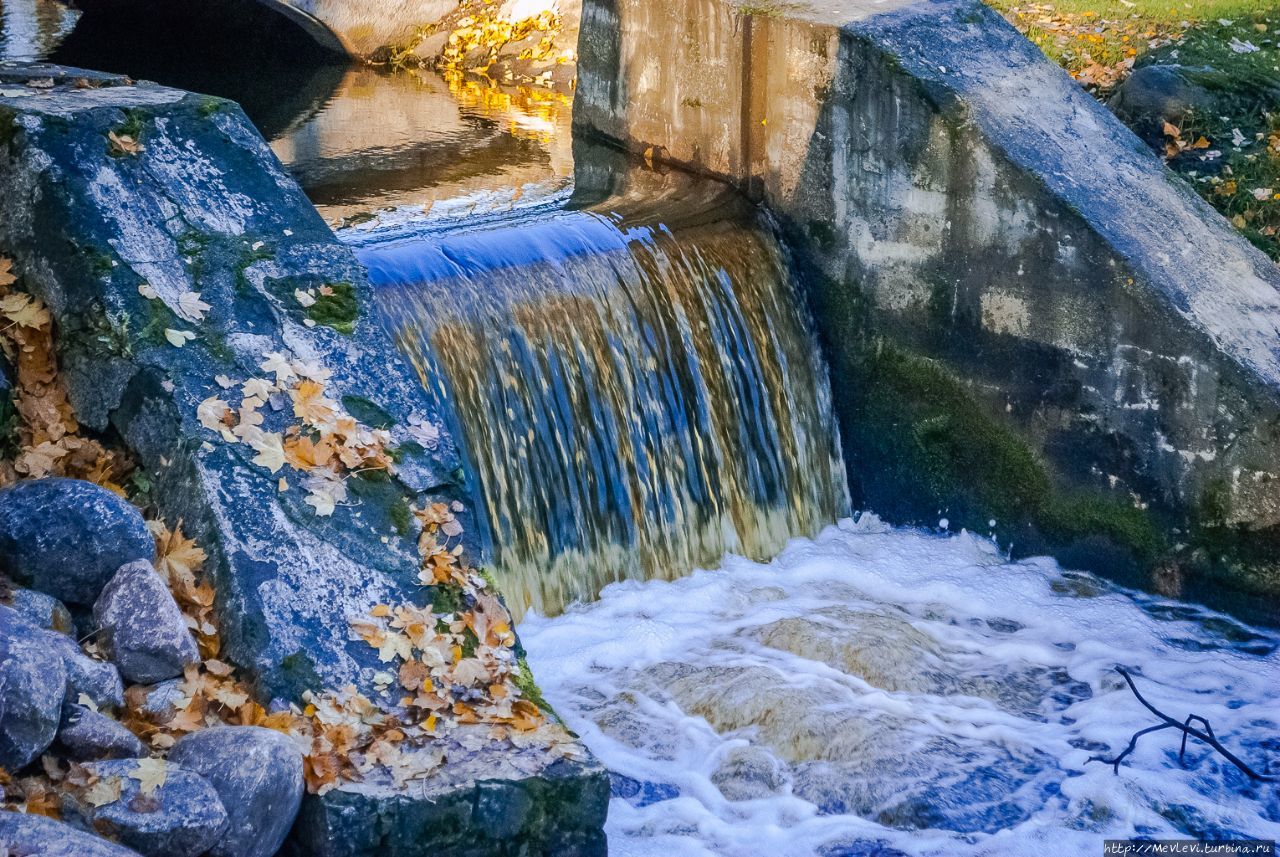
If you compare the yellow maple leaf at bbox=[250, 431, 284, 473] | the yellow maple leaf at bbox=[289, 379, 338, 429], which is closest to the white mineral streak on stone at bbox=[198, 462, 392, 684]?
the yellow maple leaf at bbox=[250, 431, 284, 473]

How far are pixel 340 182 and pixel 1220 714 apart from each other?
633 centimetres

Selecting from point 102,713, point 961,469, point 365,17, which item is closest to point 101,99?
point 102,713

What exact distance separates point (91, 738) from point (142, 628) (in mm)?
442

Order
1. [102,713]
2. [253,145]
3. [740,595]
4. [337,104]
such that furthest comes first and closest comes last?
[337,104] → [740,595] → [253,145] → [102,713]

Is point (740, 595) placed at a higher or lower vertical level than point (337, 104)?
lower

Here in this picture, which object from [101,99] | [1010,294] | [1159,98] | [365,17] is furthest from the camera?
[365,17]

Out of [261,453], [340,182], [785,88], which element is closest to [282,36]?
[340,182]

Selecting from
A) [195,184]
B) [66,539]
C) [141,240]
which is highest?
[195,184]

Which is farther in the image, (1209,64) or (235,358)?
(1209,64)

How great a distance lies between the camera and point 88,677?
152 inches

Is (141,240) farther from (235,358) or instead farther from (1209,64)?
(1209,64)

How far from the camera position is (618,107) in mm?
9211

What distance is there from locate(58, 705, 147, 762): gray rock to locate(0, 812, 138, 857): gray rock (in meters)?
0.35

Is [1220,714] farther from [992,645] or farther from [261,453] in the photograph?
[261,453]
